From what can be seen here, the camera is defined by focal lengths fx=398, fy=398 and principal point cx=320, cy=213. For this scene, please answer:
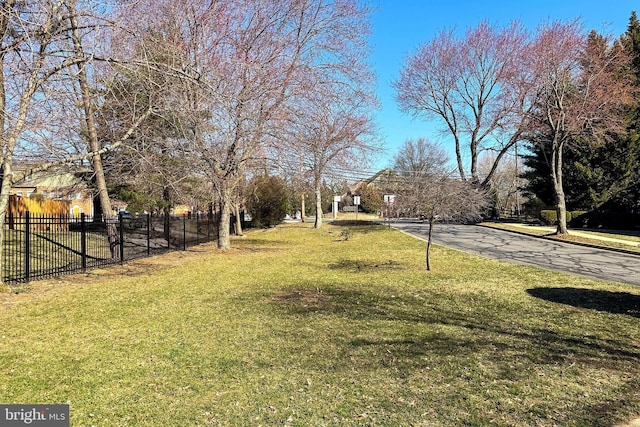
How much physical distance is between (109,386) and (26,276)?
692 cm

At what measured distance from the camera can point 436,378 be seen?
3848 mm

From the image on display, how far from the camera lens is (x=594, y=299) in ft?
24.5

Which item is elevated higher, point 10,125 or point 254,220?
point 10,125

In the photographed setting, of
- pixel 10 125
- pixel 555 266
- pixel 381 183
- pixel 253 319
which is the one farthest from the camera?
pixel 381 183

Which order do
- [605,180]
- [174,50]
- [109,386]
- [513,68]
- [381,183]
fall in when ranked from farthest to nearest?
[381,183] < [605,180] < [513,68] < [174,50] < [109,386]

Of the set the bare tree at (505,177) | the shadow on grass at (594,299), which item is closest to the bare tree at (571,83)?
the shadow on grass at (594,299)

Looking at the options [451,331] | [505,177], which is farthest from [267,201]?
[505,177]

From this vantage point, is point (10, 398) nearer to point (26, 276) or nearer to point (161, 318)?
point (161, 318)

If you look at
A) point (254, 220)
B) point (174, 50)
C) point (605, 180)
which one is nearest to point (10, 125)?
point (174, 50)

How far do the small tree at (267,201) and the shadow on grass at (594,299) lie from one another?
24.6m

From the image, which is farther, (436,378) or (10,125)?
(10,125)

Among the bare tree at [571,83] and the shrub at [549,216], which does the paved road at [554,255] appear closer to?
the bare tree at [571,83]

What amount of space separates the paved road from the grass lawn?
2.12 metres

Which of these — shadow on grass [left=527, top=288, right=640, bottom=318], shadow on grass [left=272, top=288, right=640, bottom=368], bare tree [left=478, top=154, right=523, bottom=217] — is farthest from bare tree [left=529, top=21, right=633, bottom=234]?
bare tree [left=478, top=154, right=523, bottom=217]
